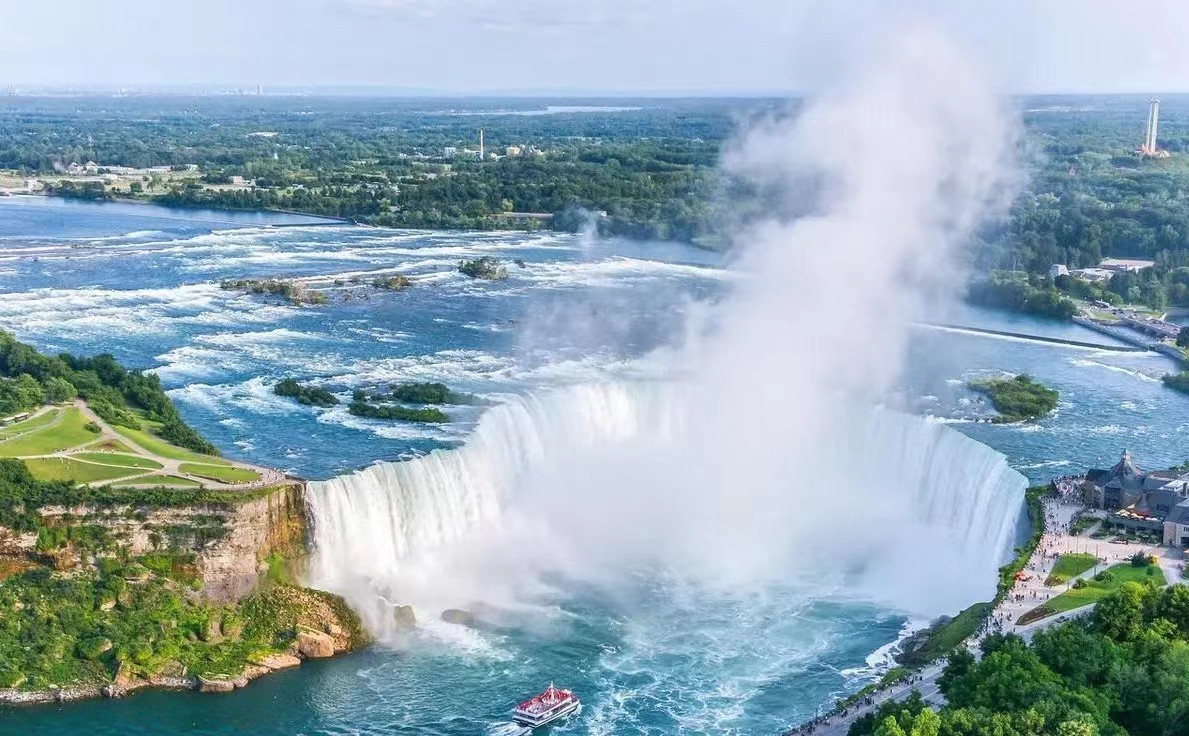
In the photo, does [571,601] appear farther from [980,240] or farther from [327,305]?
[980,240]

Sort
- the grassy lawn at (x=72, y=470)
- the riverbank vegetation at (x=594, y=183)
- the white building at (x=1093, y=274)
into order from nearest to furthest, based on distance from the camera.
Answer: the grassy lawn at (x=72, y=470) < the white building at (x=1093, y=274) < the riverbank vegetation at (x=594, y=183)

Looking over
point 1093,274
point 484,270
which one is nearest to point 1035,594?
point 484,270

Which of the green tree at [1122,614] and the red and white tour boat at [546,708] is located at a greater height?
the green tree at [1122,614]

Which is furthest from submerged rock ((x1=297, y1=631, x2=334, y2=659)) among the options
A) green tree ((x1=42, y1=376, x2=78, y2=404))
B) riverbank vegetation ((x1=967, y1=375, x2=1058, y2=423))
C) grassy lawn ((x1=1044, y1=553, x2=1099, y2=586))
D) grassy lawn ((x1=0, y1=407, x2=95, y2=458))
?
riverbank vegetation ((x1=967, y1=375, x2=1058, y2=423))

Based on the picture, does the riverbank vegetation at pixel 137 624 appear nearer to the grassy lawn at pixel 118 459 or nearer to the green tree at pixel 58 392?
the grassy lawn at pixel 118 459

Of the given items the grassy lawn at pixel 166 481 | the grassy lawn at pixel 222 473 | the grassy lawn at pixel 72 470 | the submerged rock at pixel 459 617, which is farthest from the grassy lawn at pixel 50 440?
the submerged rock at pixel 459 617
